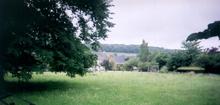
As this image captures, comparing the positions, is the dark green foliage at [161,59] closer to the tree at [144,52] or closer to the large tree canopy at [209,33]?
the tree at [144,52]

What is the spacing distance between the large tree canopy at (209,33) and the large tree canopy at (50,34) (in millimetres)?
16324

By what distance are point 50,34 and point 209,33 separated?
733 inches

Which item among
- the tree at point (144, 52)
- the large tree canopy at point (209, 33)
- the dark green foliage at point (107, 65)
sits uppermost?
the tree at point (144, 52)

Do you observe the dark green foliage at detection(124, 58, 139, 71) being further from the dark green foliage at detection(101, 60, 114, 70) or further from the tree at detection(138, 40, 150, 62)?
the tree at detection(138, 40, 150, 62)

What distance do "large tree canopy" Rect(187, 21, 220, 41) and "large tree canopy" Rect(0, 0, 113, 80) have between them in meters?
16.3

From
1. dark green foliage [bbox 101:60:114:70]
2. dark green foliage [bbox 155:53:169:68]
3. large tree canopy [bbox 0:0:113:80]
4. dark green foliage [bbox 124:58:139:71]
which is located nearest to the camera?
large tree canopy [bbox 0:0:113:80]

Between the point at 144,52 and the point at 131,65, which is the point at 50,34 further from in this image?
the point at 144,52

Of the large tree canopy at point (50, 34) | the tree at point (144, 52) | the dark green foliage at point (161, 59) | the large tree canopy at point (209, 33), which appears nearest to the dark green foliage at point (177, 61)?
the dark green foliage at point (161, 59)

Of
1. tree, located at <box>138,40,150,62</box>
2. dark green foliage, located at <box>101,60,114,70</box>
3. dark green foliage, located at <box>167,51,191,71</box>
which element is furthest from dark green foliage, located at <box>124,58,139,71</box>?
dark green foliage, located at <box>167,51,191,71</box>

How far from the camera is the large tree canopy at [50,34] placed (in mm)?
19172

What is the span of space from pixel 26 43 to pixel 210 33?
17.2 m

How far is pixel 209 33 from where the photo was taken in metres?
3.43

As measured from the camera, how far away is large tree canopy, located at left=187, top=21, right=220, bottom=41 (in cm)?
340

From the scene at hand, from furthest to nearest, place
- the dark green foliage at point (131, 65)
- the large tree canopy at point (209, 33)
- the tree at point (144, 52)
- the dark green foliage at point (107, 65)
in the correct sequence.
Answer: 1. the tree at point (144, 52)
2. the dark green foliage at point (131, 65)
3. the dark green foliage at point (107, 65)
4. the large tree canopy at point (209, 33)
